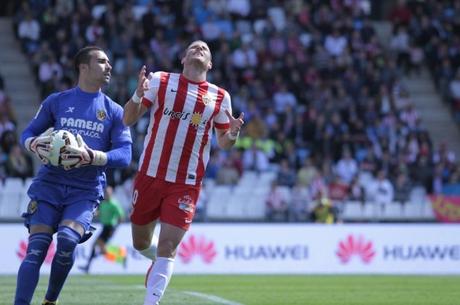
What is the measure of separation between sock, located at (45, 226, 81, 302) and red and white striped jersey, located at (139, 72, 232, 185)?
114cm

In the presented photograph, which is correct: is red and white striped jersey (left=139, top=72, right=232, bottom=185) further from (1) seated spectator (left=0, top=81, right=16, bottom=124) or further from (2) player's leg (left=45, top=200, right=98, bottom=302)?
(1) seated spectator (left=0, top=81, right=16, bottom=124)

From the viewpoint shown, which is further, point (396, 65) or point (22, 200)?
point (396, 65)

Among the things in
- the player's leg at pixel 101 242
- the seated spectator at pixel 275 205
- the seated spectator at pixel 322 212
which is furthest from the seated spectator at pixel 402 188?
the player's leg at pixel 101 242

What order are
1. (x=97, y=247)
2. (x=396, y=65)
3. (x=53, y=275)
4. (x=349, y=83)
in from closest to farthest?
1. (x=53, y=275)
2. (x=97, y=247)
3. (x=349, y=83)
4. (x=396, y=65)

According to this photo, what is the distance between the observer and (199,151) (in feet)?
34.4

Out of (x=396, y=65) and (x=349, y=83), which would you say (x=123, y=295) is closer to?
(x=349, y=83)

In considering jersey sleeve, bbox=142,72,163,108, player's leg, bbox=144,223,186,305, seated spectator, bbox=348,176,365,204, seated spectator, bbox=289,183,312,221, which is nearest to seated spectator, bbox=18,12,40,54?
seated spectator, bbox=289,183,312,221

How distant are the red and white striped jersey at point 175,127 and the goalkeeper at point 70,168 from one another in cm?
30

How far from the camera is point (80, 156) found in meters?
9.57

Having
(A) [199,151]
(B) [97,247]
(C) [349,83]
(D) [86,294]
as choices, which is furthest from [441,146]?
(A) [199,151]

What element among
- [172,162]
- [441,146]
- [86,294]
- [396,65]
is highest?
[396,65]

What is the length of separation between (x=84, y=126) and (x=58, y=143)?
1.80 feet

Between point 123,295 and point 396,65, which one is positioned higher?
point 396,65

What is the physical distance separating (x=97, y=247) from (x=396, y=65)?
13.7m
